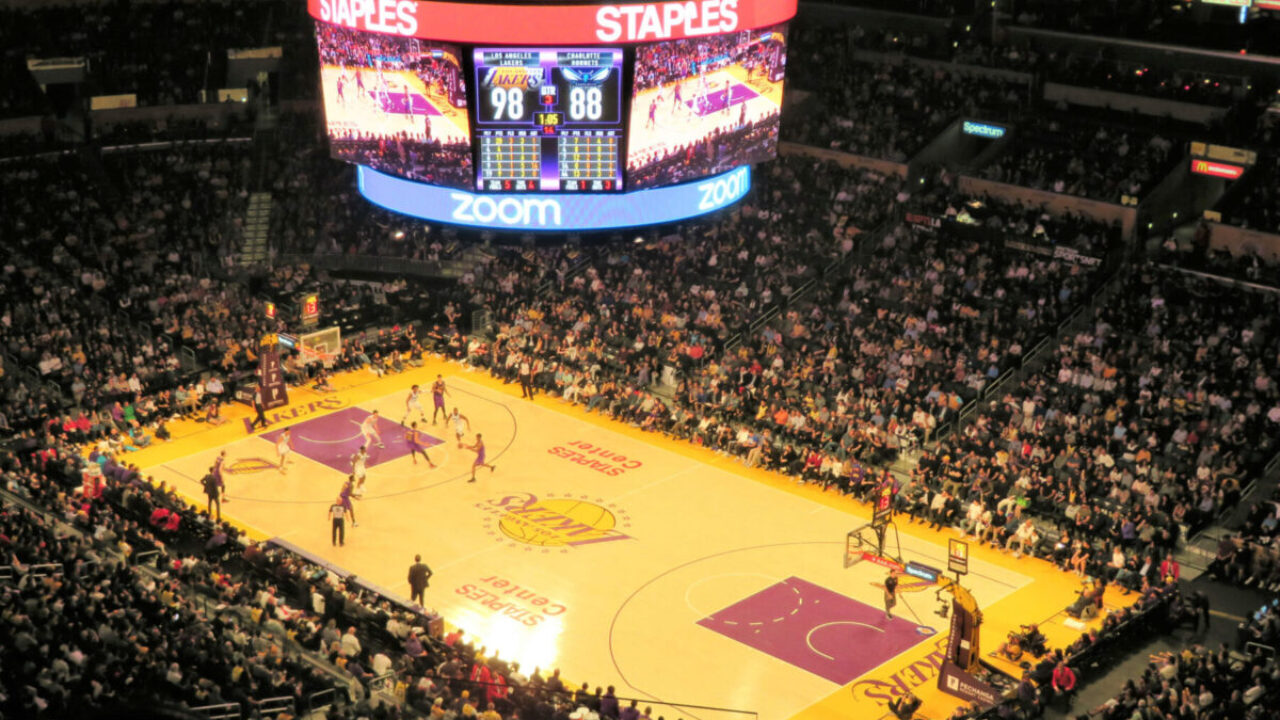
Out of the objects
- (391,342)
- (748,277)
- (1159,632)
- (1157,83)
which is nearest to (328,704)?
(1159,632)

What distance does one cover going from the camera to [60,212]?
43594 millimetres

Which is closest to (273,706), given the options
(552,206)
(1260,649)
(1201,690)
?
(552,206)

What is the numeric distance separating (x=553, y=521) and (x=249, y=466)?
8343mm

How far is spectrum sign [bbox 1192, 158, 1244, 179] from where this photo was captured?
39531 mm

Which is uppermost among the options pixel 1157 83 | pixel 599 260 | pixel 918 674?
pixel 1157 83

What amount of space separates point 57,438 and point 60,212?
36.8 ft

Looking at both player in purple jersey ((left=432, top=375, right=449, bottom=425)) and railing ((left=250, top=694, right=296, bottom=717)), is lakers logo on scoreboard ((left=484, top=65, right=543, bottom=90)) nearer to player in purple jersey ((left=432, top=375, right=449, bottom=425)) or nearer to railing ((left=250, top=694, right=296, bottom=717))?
player in purple jersey ((left=432, top=375, right=449, bottom=425))

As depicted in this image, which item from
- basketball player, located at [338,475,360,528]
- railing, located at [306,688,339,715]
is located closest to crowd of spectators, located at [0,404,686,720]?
railing, located at [306,688,339,715]

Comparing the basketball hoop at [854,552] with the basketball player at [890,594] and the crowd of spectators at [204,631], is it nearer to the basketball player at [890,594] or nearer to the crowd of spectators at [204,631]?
the basketball player at [890,594]

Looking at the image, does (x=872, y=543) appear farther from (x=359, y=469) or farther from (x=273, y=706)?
(x=273, y=706)

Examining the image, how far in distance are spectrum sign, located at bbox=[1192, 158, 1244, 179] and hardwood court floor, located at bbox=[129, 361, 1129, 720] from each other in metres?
14.6

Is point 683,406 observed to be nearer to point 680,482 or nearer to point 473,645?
point 680,482

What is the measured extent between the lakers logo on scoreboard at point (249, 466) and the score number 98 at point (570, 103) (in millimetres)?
11329

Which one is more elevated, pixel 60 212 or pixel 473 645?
pixel 60 212
